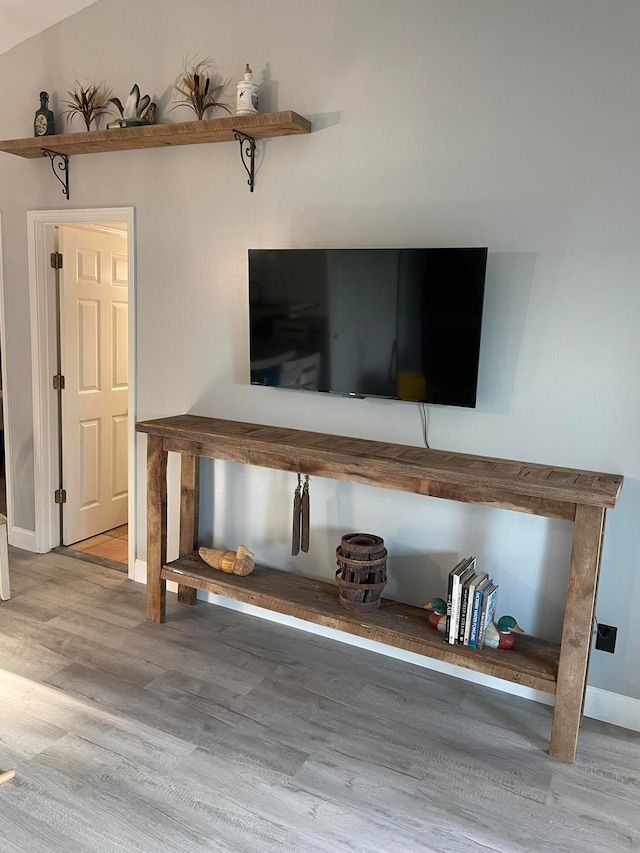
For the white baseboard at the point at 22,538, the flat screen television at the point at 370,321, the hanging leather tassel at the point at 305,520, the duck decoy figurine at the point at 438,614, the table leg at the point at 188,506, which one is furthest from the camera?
the white baseboard at the point at 22,538

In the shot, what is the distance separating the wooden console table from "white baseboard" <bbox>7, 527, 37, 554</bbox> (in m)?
1.30

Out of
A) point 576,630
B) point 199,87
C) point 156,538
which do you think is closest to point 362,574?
point 576,630

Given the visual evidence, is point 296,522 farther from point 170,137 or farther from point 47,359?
point 47,359

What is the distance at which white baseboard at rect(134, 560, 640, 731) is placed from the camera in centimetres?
251

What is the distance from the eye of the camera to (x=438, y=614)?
263 centimetres

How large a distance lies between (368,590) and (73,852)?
52.3 inches

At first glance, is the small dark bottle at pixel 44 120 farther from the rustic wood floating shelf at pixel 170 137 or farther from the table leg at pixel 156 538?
the table leg at pixel 156 538

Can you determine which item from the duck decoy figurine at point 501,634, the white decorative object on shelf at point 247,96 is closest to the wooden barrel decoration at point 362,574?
the duck decoy figurine at point 501,634

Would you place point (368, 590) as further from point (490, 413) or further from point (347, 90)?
point (347, 90)

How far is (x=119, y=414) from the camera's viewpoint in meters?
4.37

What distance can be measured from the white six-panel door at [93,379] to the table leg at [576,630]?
3.00 meters

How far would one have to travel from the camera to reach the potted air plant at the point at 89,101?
334cm

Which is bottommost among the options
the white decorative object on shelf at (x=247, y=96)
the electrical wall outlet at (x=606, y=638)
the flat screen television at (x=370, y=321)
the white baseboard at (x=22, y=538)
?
the white baseboard at (x=22, y=538)

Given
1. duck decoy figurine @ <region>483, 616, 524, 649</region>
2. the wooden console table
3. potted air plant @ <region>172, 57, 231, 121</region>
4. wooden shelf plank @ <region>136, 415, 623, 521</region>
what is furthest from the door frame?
duck decoy figurine @ <region>483, 616, 524, 649</region>
